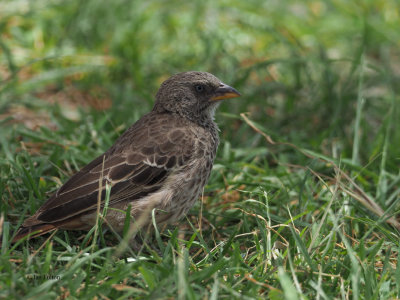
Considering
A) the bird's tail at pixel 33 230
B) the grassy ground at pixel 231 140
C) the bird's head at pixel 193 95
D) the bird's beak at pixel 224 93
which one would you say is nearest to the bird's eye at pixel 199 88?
the bird's head at pixel 193 95

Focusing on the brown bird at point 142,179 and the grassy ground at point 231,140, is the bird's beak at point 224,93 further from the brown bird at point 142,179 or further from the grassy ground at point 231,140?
the brown bird at point 142,179

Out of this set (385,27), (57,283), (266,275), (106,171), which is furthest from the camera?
(385,27)

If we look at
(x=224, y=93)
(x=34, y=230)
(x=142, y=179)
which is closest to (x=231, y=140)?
(x=224, y=93)

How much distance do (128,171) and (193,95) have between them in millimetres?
868

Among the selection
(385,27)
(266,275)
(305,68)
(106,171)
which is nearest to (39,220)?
(106,171)

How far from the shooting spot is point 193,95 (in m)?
4.41

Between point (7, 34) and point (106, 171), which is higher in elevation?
point (7, 34)

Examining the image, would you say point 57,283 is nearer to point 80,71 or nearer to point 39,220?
point 39,220

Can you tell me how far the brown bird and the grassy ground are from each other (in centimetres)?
22

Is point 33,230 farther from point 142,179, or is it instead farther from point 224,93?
point 224,93

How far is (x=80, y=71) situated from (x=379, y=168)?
3.27 meters

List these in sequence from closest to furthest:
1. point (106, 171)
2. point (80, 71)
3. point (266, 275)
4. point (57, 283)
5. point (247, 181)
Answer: point (57, 283) → point (266, 275) → point (106, 171) → point (247, 181) → point (80, 71)

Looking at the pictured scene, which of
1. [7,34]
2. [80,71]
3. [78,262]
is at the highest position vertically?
[7,34]

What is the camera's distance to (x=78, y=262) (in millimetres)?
3074
